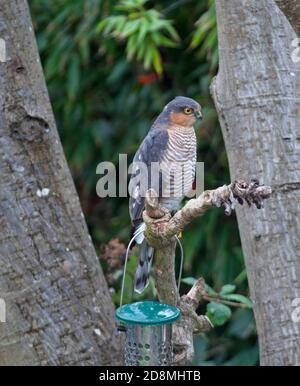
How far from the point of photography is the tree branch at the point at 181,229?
6.20 ft

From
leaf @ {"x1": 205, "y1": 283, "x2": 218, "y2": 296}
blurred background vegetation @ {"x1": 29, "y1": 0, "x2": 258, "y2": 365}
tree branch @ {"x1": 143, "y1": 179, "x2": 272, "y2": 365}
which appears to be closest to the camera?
tree branch @ {"x1": 143, "y1": 179, "x2": 272, "y2": 365}

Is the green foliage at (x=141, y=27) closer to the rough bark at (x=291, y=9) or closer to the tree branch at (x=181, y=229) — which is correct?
the rough bark at (x=291, y=9)

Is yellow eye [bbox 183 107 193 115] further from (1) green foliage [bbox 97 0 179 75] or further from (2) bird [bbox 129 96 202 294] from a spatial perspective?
(1) green foliage [bbox 97 0 179 75]

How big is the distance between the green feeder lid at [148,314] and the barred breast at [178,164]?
29.4 inches

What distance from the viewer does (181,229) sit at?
2082 millimetres

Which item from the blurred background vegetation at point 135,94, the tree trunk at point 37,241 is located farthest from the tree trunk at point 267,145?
the blurred background vegetation at point 135,94

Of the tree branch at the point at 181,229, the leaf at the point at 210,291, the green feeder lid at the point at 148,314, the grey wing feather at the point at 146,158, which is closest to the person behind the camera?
the tree branch at the point at 181,229

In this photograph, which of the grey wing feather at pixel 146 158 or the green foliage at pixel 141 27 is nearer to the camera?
the grey wing feather at pixel 146 158

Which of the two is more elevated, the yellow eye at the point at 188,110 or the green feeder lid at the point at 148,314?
the yellow eye at the point at 188,110

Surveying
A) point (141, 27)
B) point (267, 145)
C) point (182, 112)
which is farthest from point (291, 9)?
point (141, 27)

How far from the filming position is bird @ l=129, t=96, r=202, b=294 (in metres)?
2.88

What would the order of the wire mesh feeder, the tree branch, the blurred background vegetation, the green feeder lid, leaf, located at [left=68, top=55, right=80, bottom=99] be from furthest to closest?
leaf, located at [left=68, top=55, right=80, bottom=99]
the blurred background vegetation
the wire mesh feeder
the green feeder lid
the tree branch

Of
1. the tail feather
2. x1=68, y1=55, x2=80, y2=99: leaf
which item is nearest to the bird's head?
the tail feather

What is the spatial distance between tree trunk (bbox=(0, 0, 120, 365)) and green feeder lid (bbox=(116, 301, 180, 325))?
1.25 feet
